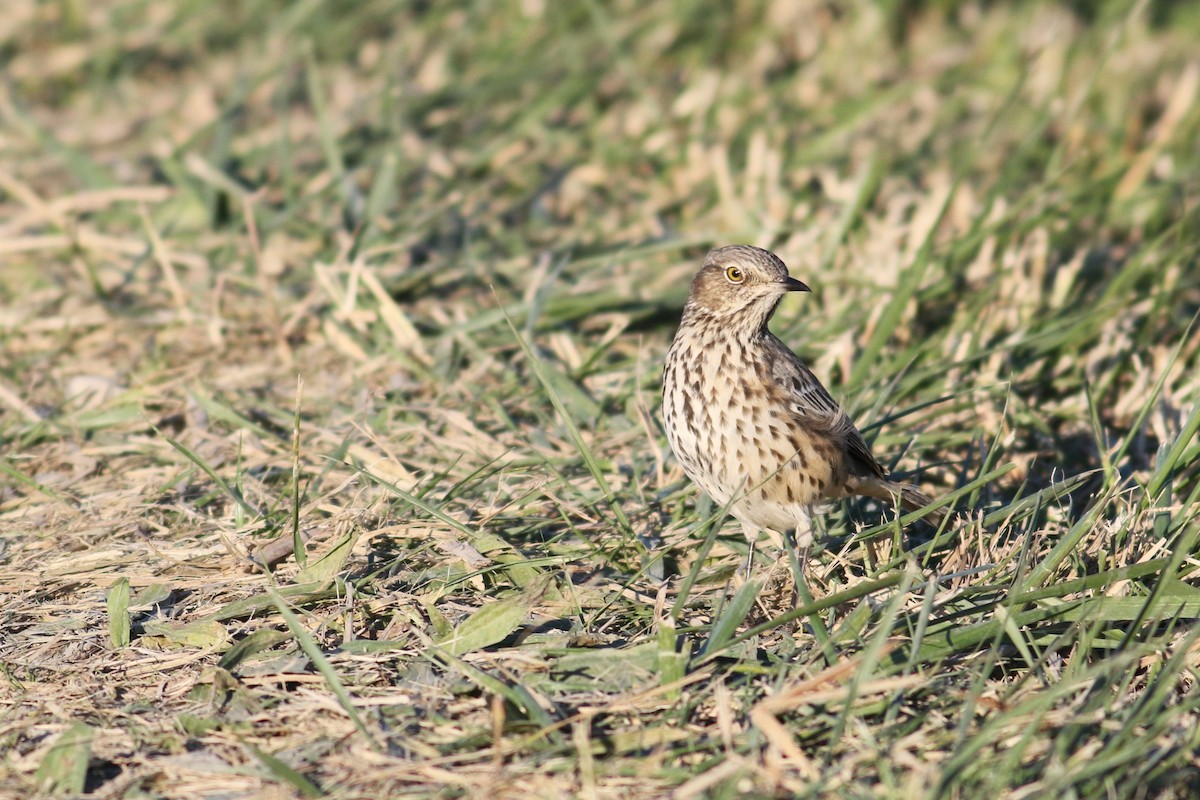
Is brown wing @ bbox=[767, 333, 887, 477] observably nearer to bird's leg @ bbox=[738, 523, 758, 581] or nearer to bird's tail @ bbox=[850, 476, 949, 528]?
bird's tail @ bbox=[850, 476, 949, 528]

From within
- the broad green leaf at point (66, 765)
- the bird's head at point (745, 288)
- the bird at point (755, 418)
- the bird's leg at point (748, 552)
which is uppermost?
the bird's head at point (745, 288)

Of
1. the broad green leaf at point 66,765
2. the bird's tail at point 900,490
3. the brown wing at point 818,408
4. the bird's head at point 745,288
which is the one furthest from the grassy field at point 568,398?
the bird's head at point 745,288

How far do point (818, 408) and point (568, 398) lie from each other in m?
1.35

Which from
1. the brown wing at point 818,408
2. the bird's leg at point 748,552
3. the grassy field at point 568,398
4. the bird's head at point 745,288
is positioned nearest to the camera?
the grassy field at point 568,398

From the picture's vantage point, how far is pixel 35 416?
6.03m

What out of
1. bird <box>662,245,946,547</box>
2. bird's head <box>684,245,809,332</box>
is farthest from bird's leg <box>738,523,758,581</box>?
bird's head <box>684,245,809,332</box>

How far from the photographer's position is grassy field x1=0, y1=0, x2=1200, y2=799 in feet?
13.0

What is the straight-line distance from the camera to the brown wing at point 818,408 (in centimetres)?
515

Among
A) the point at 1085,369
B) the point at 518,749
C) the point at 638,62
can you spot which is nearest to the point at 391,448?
the point at 518,749

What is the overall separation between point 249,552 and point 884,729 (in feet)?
7.52

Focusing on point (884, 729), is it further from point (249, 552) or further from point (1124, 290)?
point (1124, 290)

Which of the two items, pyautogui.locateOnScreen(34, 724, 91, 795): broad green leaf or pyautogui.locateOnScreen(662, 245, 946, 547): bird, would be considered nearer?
pyautogui.locateOnScreen(34, 724, 91, 795): broad green leaf

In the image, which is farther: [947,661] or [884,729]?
[947,661]

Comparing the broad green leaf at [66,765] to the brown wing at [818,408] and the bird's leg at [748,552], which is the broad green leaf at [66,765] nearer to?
the bird's leg at [748,552]
